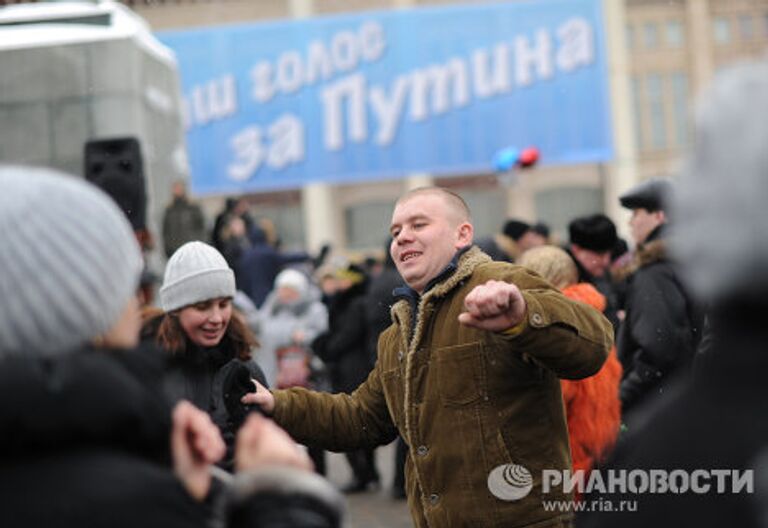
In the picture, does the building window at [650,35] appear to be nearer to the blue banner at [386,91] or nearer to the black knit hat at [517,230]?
the blue banner at [386,91]

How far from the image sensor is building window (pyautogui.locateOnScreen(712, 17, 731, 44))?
75.2 m

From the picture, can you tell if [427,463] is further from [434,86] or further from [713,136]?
[434,86]

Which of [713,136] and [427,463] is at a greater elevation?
[713,136]

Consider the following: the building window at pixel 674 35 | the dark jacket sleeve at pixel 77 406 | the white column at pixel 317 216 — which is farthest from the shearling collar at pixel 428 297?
the building window at pixel 674 35

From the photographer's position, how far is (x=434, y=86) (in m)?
36.5

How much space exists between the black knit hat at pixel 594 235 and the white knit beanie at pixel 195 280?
2546mm

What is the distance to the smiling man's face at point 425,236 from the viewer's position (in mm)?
3963

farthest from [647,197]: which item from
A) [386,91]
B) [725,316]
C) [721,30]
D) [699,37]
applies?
[721,30]

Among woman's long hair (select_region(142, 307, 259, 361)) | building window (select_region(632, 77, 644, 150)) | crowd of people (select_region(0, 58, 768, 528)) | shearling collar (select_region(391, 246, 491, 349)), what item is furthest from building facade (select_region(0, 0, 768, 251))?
shearling collar (select_region(391, 246, 491, 349))

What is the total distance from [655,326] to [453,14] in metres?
31.6

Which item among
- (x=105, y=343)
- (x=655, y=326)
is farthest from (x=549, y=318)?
(x=655, y=326)

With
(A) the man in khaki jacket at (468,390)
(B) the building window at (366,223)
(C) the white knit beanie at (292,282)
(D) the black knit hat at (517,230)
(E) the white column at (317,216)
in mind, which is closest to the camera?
(A) the man in khaki jacket at (468,390)

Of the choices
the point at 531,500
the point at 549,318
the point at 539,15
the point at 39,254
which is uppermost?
the point at 539,15

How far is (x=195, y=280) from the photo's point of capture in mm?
4543
